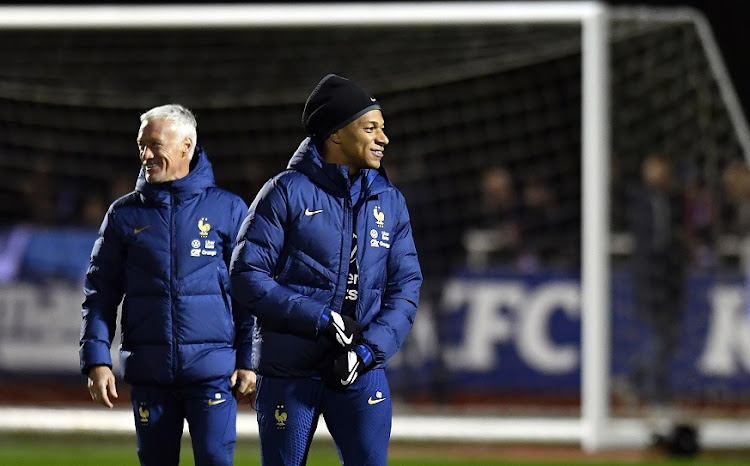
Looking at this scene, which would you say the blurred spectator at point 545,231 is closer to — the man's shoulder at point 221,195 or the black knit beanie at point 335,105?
the man's shoulder at point 221,195

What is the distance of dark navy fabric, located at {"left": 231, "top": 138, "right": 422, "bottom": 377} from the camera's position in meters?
3.90

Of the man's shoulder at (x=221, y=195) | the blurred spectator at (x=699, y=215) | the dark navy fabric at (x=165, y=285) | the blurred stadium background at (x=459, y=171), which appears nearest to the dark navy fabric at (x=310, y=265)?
the dark navy fabric at (x=165, y=285)

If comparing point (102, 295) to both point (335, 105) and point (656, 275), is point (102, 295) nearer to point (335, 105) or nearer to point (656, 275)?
point (335, 105)

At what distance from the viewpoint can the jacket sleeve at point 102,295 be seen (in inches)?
176

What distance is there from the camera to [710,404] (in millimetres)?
10289

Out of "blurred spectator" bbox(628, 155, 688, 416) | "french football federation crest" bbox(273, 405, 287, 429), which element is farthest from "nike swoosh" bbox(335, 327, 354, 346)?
"blurred spectator" bbox(628, 155, 688, 416)

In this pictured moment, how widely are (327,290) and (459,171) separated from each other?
6771 mm

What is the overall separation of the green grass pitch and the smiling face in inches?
159

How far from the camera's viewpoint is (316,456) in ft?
A: 27.7

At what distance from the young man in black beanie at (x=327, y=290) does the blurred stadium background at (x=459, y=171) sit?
5.54 metres

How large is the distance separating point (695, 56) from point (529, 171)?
1.69 meters

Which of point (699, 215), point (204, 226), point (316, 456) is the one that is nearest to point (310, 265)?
point (204, 226)

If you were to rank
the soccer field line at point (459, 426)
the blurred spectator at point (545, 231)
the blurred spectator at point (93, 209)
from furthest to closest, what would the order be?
the blurred spectator at point (545, 231), the blurred spectator at point (93, 209), the soccer field line at point (459, 426)

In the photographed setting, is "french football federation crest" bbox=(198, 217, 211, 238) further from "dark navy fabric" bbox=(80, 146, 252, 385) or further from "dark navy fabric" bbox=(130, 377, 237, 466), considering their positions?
"dark navy fabric" bbox=(130, 377, 237, 466)
